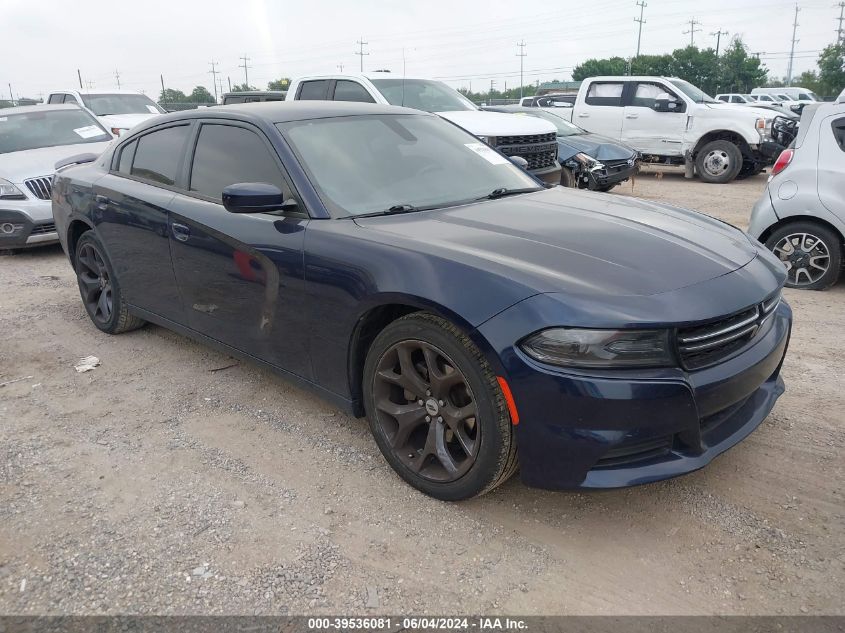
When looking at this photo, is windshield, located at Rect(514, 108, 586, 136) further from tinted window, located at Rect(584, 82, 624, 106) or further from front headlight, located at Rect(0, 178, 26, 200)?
front headlight, located at Rect(0, 178, 26, 200)

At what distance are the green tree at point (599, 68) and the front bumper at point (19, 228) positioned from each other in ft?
226

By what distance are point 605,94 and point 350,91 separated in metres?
7.05

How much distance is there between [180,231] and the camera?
3789mm

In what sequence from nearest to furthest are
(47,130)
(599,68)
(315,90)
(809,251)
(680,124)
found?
(809,251) < (47,130) < (315,90) < (680,124) < (599,68)

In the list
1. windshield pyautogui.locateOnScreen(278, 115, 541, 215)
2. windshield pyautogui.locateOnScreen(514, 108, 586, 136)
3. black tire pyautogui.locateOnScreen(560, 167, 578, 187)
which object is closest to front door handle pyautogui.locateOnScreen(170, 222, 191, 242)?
windshield pyautogui.locateOnScreen(278, 115, 541, 215)

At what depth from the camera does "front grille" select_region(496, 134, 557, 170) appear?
8.27 metres

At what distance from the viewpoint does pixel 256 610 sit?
2281mm


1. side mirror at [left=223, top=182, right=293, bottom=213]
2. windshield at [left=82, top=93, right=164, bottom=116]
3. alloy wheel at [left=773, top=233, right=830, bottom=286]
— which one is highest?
windshield at [left=82, top=93, right=164, bottom=116]

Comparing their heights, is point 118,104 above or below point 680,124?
above

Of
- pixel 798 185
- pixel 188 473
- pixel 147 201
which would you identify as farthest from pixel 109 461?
pixel 798 185

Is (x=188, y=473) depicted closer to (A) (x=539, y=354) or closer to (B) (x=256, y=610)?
(B) (x=256, y=610)

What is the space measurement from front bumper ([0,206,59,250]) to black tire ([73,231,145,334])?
2822 millimetres

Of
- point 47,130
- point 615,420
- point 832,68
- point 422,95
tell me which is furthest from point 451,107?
point 832,68

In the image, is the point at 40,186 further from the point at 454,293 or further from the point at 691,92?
the point at 691,92
